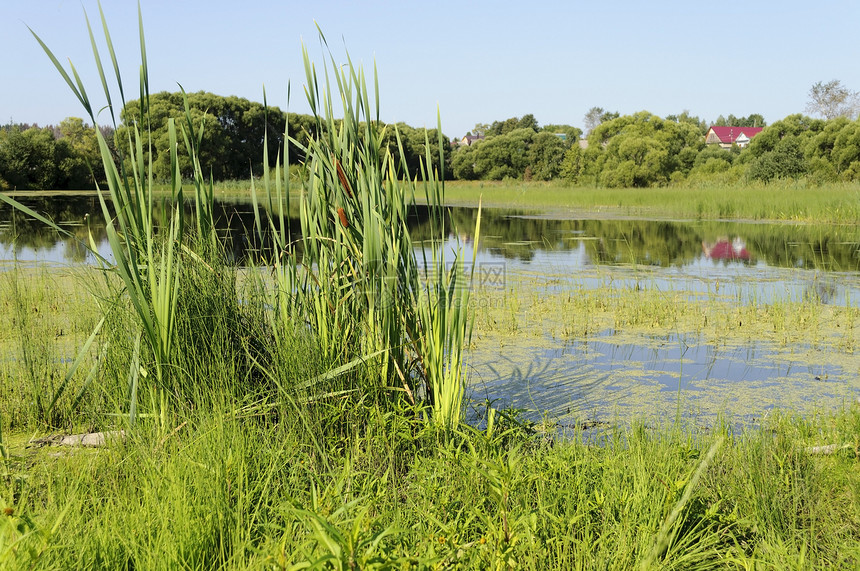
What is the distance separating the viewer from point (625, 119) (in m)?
37.6

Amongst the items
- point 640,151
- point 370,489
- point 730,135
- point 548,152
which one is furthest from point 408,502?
point 730,135

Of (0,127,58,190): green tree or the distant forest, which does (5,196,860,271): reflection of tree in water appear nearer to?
the distant forest

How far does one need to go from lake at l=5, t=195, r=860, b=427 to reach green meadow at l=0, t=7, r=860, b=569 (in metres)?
0.25

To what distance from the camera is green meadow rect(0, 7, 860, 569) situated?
152 centimetres

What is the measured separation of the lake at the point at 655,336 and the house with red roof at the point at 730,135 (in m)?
54.4

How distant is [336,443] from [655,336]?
11.2ft

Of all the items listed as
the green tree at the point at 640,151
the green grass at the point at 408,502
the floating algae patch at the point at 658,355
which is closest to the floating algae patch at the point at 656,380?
the floating algae patch at the point at 658,355

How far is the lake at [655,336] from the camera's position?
349cm

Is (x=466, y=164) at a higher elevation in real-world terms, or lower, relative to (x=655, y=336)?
higher

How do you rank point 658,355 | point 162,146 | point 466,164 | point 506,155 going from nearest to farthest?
point 658,355 → point 162,146 → point 506,155 → point 466,164

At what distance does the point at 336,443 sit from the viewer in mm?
2283

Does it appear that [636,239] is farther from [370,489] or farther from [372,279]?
[370,489]

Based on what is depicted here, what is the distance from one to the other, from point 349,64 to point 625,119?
1495 inches

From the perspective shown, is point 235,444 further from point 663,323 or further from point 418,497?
point 663,323
